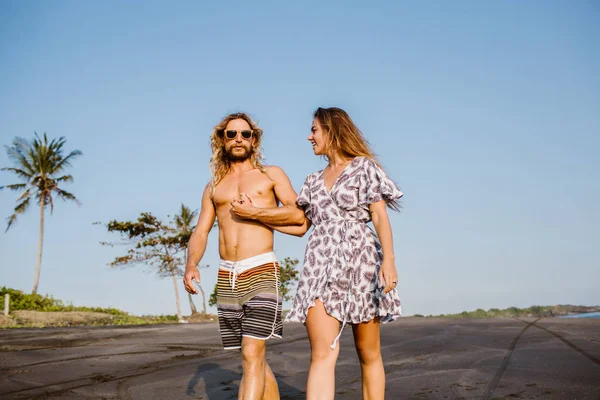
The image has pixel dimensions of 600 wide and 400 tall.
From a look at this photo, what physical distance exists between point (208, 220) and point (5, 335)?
11658mm

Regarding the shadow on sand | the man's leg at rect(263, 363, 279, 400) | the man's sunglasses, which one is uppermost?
the man's sunglasses

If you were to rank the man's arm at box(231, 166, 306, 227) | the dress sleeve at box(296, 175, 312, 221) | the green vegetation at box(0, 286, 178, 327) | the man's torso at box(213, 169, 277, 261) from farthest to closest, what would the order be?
the green vegetation at box(0, 286, 178, 327) < the man's torso at box(213, 169, 277, 261) < the man's arm at box(231, 166, 306, 227) < the dress sleeve at box(296, 175, 312, 221)

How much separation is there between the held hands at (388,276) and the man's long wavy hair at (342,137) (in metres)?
0.48

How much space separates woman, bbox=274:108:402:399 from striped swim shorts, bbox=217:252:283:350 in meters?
0.42

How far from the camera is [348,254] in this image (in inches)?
156

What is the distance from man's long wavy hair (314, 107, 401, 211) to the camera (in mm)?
4180

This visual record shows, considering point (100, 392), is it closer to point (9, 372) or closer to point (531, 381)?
point (9, 372)

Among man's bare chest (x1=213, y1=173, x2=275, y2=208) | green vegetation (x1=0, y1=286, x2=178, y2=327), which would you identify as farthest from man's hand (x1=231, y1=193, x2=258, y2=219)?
green vegetation (x1=0, y1=286, x2=178, y2=327)

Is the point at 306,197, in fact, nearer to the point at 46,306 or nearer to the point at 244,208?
the point at 244,208

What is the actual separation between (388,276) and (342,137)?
0.99 metres

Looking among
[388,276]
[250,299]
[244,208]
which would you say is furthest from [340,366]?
[388,276]

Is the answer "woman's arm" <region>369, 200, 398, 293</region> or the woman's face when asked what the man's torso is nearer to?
the woman's face

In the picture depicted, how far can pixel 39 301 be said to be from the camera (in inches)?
1305

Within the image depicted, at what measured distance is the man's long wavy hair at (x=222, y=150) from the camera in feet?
16.4
